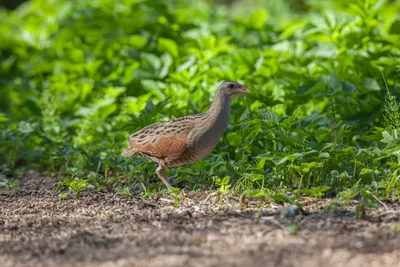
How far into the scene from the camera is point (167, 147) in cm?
677

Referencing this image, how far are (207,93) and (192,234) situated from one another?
12.4 ft

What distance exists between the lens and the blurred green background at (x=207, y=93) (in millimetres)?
6543

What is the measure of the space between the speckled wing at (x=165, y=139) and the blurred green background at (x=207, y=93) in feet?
0.66

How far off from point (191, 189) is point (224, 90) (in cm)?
93

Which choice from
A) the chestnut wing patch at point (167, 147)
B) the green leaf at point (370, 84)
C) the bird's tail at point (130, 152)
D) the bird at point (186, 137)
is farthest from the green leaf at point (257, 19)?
the chestnut wing patch at point (167, 147)

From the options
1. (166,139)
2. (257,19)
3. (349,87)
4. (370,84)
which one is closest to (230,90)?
(166,139)

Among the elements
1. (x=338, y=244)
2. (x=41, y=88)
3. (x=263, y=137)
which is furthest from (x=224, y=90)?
(x=41, y=88)

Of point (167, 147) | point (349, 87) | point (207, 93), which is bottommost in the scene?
point (167, 147)

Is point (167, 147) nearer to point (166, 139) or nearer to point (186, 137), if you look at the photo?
point (166, 139)

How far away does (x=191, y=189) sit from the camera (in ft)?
22.4

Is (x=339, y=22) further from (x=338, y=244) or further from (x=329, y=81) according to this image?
(x=338, y=244)

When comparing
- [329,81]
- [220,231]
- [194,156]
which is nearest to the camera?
[220,231]

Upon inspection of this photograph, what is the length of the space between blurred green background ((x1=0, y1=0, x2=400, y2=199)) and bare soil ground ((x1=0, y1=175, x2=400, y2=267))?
349mm

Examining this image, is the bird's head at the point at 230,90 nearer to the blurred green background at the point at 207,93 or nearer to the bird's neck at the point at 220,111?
the bird's neck at the point at 220,111
